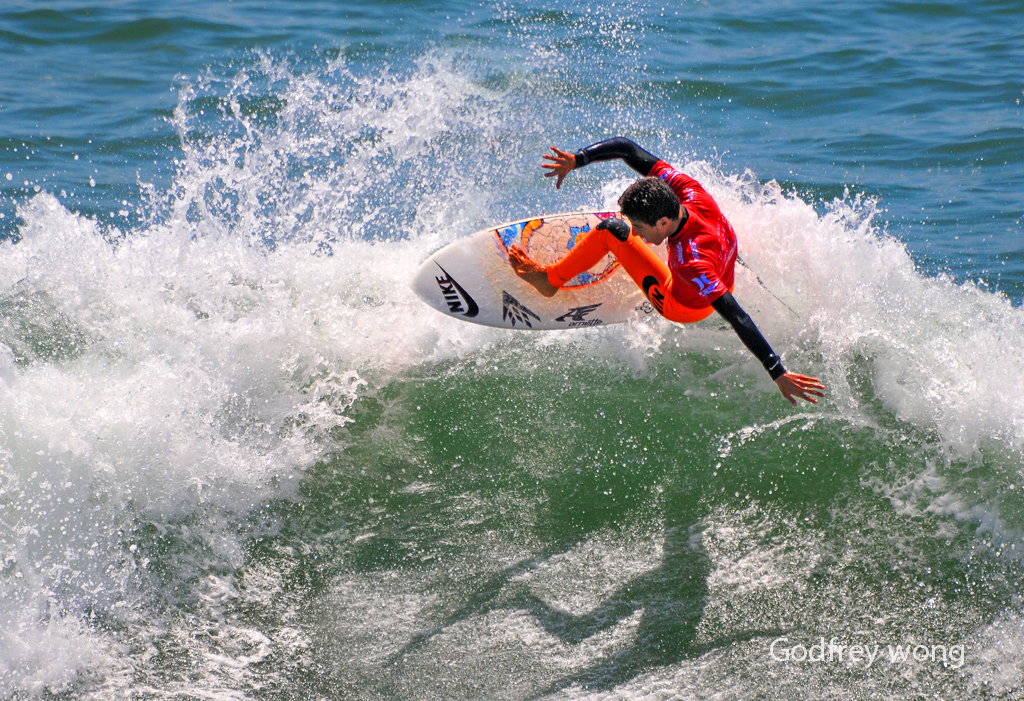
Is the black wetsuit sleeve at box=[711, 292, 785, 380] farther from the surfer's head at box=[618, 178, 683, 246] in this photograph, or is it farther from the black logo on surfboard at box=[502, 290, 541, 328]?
the black logo on surfboard at box=[502, 290, 541, 328]

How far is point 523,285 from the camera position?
5.55 metres

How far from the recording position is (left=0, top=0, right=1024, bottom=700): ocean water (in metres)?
4.05

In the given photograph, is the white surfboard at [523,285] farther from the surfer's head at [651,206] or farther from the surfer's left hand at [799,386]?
the surfer's left hand at [799,386]

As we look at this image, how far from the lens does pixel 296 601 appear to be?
426cm

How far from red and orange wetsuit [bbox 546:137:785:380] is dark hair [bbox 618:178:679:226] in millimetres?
238

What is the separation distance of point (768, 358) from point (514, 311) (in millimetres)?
1845

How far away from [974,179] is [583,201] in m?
4.27

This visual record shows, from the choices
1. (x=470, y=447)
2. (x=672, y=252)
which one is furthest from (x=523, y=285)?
(x=672, y=252)

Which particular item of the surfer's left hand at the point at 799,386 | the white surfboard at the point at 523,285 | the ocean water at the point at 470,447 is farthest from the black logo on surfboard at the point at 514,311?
the surfer's left hand at the point at 799,386

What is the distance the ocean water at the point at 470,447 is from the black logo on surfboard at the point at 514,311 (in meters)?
0.41

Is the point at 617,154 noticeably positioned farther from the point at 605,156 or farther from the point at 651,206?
the point at 651,206

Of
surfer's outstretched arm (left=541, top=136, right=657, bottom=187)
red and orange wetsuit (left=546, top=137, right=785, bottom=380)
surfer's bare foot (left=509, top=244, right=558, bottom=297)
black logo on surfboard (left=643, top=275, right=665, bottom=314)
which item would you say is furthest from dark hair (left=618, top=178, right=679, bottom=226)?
surfer's bare foot (left=509, top=244, right=558, bottom=297)

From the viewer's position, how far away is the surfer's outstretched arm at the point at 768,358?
13.9 ft

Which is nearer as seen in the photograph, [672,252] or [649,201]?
[649,201]
